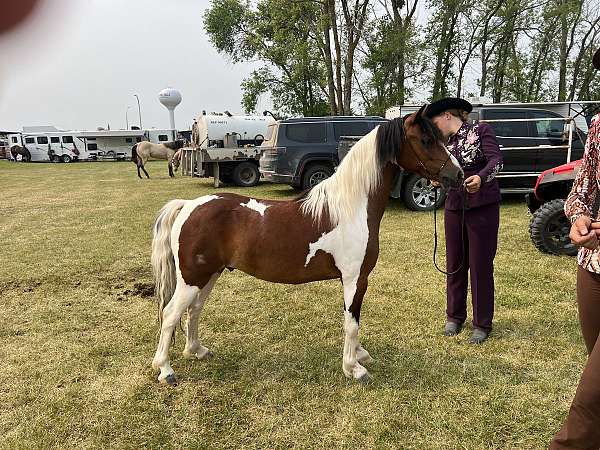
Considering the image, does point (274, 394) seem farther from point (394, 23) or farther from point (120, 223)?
point (394, 23)

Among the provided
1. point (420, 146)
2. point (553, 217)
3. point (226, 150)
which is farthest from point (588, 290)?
point (226, 150)

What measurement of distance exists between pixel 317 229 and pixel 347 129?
8290 mm

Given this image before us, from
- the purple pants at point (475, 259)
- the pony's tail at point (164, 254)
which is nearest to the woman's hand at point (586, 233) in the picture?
the purple pants at point (475, 259)

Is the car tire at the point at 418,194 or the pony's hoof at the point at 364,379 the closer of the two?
the pony's hoof at the point at 364,379

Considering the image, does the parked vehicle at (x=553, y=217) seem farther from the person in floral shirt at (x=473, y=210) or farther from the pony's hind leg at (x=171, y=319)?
the pony's hind leg at (x=171, y=319)

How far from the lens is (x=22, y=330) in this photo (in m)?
3.89

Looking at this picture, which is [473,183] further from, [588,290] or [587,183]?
[588,290]

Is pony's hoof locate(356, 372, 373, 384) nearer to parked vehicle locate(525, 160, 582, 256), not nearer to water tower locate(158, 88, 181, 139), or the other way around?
parked vehicle locate(525, 160, 582, 256)

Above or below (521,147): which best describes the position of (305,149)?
above

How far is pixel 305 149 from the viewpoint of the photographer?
10391 mm

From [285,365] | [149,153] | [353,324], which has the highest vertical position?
[149,153]

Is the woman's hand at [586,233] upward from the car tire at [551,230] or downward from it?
upward

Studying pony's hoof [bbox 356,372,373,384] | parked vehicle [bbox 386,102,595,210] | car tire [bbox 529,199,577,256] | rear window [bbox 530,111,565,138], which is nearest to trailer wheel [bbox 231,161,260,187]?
parked vehicle [bbox 386,102,595,210]

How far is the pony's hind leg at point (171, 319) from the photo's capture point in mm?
2990
